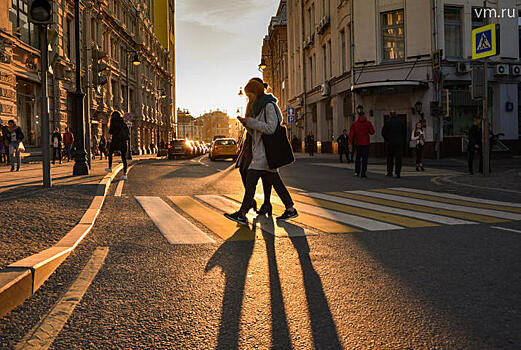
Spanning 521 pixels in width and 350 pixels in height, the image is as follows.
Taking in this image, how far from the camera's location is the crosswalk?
17.9ft

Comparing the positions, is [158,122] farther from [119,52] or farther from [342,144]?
[342,144]

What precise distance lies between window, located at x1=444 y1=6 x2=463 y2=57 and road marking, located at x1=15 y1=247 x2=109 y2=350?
78.7 feet

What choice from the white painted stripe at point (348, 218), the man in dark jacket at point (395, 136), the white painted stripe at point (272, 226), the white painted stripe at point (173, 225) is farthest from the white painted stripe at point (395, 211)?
the man in dark jacket at point (395, 136)

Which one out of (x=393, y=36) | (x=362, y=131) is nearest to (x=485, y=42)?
(x=362, y=131)

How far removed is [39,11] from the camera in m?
8.39

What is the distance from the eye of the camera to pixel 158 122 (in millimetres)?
60500

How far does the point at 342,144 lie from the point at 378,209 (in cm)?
1480

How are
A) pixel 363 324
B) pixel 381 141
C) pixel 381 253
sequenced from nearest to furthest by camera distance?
pixel 363 324 → pixel 381 253 → pixel 381 141

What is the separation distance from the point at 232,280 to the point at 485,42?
10788mm

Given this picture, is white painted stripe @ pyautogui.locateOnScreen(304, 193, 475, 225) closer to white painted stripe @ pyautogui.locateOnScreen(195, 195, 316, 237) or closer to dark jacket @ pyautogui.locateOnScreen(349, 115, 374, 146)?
white painted stripe @ pyautogui.locateOnScreen(195, 195, 316, 237)

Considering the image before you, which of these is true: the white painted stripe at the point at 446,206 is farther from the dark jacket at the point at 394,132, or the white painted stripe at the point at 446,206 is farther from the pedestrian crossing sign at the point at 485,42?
the pedestrian crossing sign at the point at 485,42

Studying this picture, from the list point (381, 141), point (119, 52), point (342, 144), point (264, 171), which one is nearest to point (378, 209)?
point (264, 171)

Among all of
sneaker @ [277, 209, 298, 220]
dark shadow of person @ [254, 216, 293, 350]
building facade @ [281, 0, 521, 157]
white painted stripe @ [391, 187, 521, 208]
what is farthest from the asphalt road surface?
building facade @ [281, 0, 521, 157]

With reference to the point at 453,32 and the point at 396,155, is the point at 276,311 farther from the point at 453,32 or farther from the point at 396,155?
the point at 453,32
